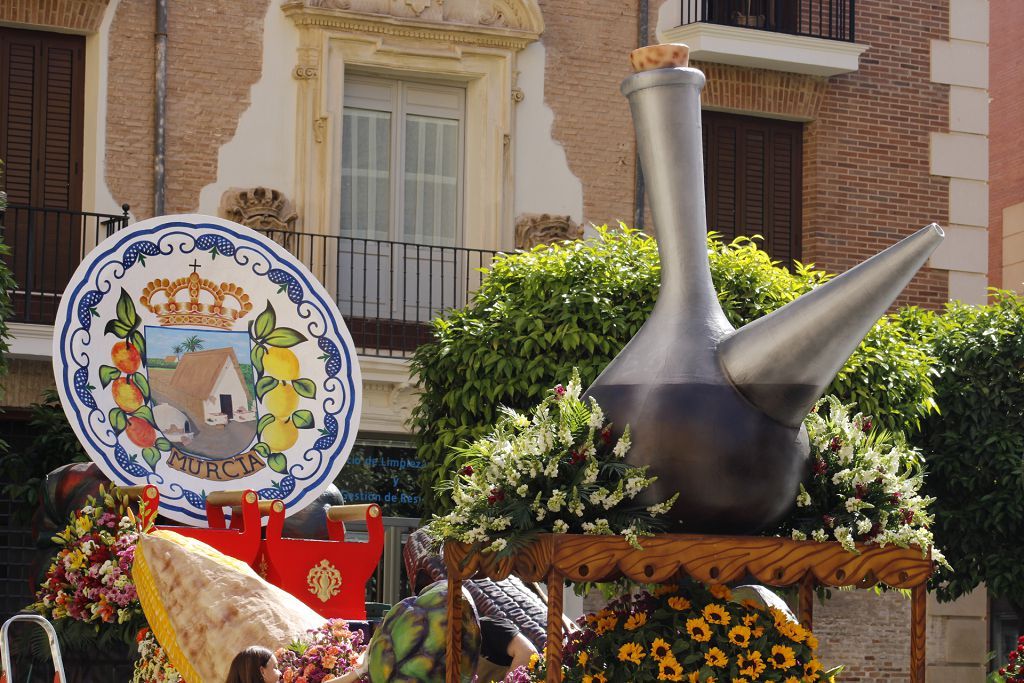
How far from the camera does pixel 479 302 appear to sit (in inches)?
565

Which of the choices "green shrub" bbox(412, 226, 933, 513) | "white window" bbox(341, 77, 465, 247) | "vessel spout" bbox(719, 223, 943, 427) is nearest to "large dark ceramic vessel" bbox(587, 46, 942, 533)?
"vessel spout" bbox(719, 223, 943, 427)

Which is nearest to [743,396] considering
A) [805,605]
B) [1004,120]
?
[805,605]

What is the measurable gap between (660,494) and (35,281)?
11808 millimetres

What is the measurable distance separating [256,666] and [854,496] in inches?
102

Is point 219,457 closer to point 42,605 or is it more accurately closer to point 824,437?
point 42,605

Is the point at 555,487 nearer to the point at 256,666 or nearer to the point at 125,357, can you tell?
the point at 256,666

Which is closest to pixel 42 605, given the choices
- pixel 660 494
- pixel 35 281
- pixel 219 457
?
pixel 219 457

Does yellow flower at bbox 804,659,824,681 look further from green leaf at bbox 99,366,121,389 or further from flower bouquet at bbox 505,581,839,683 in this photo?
green leaf at bbox 99,366,121,389

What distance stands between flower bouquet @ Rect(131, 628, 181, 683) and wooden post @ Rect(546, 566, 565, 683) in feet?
9.39

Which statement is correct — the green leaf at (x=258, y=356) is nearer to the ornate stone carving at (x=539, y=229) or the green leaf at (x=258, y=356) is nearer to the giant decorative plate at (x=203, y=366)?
the giant decorative plate at (x=203, y=366)

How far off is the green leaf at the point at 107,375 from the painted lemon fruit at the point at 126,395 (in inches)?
1.1

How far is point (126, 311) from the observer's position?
976cm

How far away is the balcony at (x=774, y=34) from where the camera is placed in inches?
718

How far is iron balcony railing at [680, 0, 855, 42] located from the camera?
18766 mm
